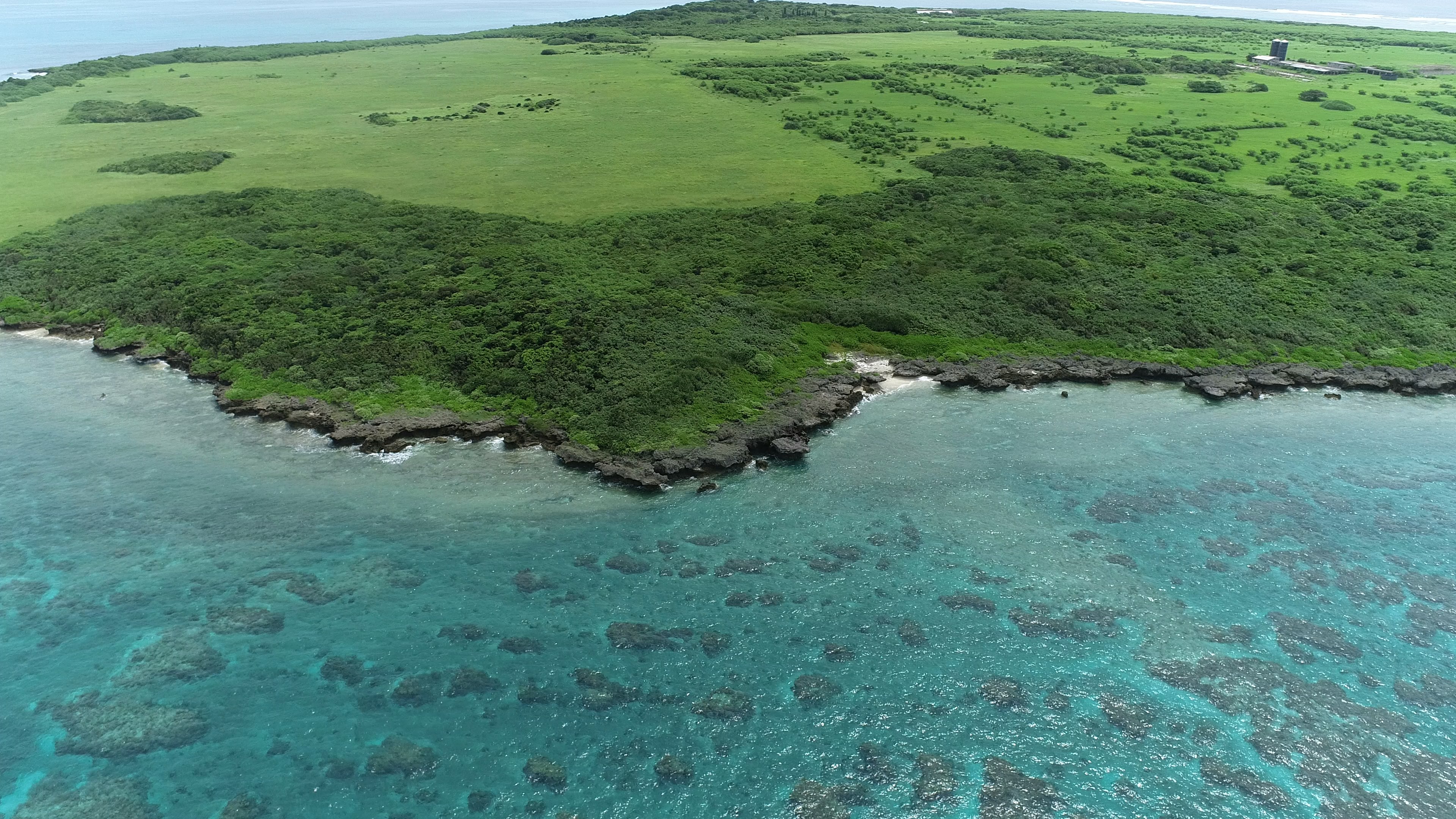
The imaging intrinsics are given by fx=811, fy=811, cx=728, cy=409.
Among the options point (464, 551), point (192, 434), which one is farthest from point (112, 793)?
point (192, 434)

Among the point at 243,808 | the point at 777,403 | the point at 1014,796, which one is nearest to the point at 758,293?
the point at 777,403

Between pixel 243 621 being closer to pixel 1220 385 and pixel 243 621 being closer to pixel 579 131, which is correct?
pixel 1220 385

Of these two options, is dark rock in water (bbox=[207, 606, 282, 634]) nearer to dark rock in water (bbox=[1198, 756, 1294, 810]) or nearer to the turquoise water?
the turquoise water

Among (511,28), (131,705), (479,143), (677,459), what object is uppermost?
(511,28)

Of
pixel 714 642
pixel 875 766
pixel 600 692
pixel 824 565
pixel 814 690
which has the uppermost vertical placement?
pixel 824 565

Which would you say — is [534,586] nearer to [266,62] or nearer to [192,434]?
[192,434]

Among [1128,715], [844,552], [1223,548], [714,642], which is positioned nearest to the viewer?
[1128,715]
